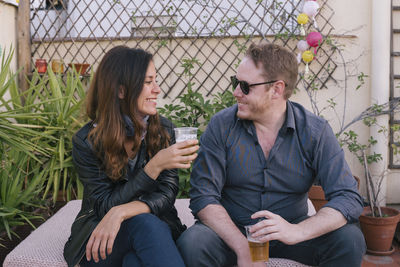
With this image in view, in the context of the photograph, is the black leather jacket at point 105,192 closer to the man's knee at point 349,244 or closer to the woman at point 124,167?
the woman at point 124,167

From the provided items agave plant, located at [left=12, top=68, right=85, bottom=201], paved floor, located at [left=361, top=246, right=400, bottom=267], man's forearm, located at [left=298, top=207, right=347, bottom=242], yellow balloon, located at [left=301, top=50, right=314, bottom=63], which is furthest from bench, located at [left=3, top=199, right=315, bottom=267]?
yellow balloon, located at [left=301, top=50, right=314, bottom=63]

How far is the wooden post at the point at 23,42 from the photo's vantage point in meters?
4.22

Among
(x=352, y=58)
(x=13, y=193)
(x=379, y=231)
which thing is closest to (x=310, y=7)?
(x=352, y=58)

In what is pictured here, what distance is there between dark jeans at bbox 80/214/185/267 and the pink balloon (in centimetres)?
269

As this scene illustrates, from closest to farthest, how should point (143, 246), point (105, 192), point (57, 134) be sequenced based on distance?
point (143, 246) → point (105, 192) → point (57, 134)

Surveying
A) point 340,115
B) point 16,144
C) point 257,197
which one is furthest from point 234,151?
point 340,115

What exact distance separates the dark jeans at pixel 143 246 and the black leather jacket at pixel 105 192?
3.6 inches

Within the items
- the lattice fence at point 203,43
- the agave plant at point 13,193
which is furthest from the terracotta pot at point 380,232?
the agave plant at point 13,193

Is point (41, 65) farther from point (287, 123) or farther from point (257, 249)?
point (257, 249)

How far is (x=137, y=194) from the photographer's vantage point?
1.77 metres

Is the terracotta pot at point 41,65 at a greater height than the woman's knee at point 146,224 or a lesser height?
greater

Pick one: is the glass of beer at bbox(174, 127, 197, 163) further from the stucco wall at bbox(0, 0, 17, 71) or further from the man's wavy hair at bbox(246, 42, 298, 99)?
the stucco wall at bbox(0, 0, 17, 71)

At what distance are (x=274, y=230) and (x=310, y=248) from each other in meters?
0.29

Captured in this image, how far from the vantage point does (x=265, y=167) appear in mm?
1883
